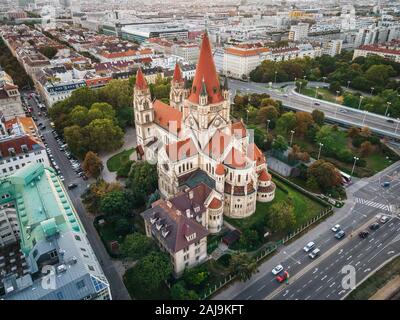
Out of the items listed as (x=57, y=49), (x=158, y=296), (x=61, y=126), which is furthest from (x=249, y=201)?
(x=57, y=49)

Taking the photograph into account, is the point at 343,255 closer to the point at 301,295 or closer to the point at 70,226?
the point at 301,295

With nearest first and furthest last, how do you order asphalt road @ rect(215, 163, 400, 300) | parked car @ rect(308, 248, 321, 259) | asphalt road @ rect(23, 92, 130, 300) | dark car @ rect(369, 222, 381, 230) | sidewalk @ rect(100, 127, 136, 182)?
asphalt road @ rect(215, 163, 400, 300)
asphalt road @ rect(23, 92, 130, 300)
parked car @ rect(308, 248, 321, 259)
dark car @ rect(369, 222, 381, 230)
sidewalk @ rect(100, 127, 136, 182)

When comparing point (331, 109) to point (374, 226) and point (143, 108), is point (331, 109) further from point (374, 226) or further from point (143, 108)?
point (143, 108)

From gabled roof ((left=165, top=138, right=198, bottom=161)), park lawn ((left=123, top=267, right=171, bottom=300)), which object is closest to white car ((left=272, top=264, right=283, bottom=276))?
park lawn ((left=123, top=267, right=171, bottom=300))

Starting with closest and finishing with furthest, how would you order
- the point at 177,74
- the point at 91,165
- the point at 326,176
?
the point at 326,176 → the point at 91,165 → the point at 177,74

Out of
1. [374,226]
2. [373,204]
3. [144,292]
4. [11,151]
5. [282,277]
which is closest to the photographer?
[144,292]

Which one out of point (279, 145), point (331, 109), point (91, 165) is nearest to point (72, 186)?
point (91, 165)

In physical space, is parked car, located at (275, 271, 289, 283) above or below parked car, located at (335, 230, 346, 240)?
below

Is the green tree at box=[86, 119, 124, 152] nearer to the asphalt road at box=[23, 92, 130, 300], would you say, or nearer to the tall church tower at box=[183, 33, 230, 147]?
the asphalt road at box=[23, 92, 130, 300]
